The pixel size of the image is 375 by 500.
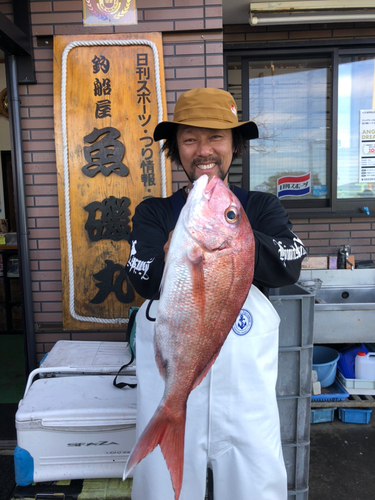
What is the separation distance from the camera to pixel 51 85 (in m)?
3.69

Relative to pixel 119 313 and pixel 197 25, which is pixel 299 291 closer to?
pixel 119 313

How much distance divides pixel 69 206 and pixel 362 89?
4.36 meters

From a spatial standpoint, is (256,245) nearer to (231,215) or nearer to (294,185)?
(231,215)

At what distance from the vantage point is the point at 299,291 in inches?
115

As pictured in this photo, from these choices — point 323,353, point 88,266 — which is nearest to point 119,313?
point 88,266

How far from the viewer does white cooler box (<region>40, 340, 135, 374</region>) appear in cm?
296

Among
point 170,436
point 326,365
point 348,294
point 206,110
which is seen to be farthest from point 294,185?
point 170,436

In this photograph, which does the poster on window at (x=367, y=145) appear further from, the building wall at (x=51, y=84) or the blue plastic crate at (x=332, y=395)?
the blue plastic crate at (x=332, y=395)

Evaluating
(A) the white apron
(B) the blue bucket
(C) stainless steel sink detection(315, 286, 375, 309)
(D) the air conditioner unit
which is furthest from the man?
(C) stainless steel sink detection(315, 286, 375, 309)

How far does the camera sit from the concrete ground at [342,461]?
3336mm

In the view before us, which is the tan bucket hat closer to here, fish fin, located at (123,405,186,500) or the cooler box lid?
fish fin, located at (123,405,186,500)

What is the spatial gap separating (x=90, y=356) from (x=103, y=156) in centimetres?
187

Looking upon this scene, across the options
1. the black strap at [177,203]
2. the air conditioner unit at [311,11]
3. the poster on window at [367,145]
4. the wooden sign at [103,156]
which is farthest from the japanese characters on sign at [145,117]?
the poster on window at [367,145]

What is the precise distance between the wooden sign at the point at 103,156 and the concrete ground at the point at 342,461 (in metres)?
2.38
